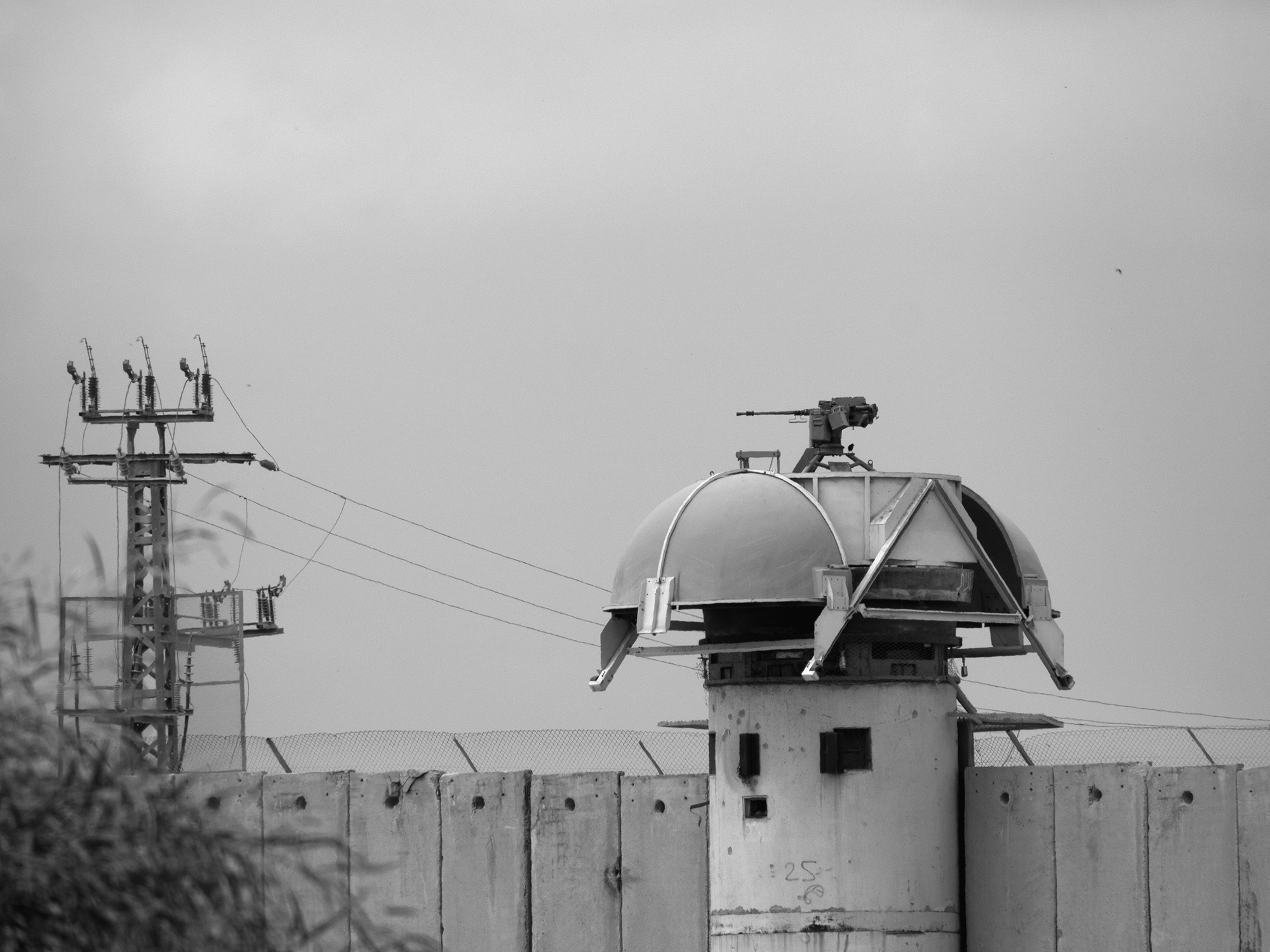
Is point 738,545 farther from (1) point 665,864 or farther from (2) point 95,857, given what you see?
(2) point 95,857

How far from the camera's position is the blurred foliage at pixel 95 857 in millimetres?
10641

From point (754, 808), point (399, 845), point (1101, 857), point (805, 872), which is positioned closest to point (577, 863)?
point (399, 845)

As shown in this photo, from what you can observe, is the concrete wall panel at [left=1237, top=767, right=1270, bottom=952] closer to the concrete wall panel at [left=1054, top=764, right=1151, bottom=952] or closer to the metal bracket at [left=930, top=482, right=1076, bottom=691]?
the concrete wall panel at [left=1054, top=764, right=1151, bottom=952]

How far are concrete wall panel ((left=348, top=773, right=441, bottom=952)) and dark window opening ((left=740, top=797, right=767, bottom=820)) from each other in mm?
4888

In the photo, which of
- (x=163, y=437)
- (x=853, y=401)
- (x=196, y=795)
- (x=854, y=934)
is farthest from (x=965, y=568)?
(x=163, y=437)

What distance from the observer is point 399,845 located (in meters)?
26.6

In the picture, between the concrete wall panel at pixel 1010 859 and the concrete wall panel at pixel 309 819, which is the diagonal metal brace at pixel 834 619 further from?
the concrete wall panel at pixel 309 819

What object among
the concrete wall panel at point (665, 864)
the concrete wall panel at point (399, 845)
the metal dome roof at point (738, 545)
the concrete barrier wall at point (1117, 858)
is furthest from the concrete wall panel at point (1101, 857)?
the concrete wall panel at point (399, 845)

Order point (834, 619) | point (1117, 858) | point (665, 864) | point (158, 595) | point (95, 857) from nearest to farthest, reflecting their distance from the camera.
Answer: point (95, 857)
point (834, 619)
point (1117, 858)
point (665, 864)
point (158, 595)

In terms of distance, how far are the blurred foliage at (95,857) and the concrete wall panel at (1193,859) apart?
12.9 m

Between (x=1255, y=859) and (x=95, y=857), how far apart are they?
46.6 ft

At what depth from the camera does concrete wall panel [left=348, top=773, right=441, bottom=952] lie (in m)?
26.3

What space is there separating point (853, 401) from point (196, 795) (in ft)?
32.1

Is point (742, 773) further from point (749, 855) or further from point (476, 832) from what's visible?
point (476, 832)
